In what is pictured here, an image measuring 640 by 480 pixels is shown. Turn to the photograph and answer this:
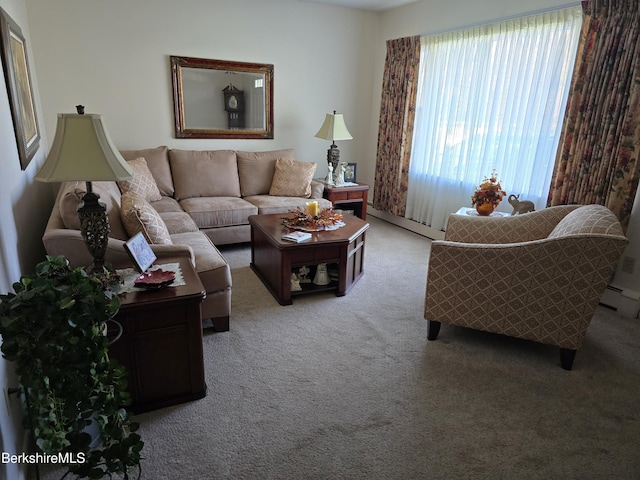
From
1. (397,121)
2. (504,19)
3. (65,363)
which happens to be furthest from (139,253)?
(397,121)

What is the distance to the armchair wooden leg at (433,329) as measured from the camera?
2586 millimetres

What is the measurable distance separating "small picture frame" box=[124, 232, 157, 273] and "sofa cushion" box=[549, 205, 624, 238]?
2309 mm

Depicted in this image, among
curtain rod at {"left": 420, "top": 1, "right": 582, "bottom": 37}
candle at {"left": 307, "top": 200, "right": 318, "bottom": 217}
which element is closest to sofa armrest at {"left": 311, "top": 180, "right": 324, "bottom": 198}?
candle at {"left": 307, "top": 200, "right": 318, "bottom": 217}

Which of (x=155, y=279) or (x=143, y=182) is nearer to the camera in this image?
(x=155, y=279)

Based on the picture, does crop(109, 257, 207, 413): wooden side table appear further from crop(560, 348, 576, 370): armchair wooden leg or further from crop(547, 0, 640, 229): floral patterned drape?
crop(547, 0, 640, 229): floral patterned drape

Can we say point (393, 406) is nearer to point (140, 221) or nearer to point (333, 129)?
point (140, 221)

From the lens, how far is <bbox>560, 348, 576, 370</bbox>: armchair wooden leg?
7.56 feet

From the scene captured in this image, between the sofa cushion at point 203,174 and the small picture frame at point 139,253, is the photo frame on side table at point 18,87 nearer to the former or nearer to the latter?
the small picture frame at point 139,253

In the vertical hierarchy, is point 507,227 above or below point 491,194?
below

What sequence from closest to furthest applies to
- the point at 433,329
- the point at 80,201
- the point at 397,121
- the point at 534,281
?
the point at 80,201 < the point at 534,281 < the point at 433,329 < the point at 397,121

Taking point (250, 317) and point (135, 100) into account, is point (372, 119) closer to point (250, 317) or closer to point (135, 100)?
point (135, 100)

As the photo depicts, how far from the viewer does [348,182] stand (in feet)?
16.7

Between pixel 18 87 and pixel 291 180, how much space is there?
8.75 feet

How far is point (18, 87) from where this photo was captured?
7.93ft
